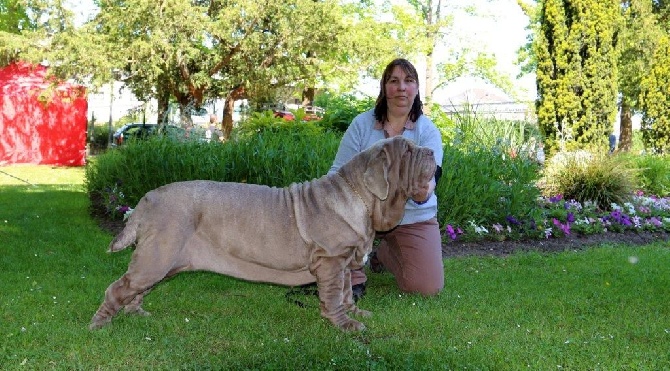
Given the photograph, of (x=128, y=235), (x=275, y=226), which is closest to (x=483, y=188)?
(x=275, y=226)

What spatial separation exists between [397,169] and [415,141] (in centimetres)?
151

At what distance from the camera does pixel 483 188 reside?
8.45 m

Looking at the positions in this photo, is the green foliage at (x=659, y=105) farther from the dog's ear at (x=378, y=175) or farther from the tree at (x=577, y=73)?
the dog's ear at (x=378, y=175)

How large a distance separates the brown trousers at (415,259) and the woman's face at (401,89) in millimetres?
1108

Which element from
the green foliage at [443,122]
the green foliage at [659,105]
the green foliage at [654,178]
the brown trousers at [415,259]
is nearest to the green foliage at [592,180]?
the green foliage at [443,122]

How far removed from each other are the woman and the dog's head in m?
1.28

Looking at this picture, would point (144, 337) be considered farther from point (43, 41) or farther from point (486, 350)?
point (43, 41)

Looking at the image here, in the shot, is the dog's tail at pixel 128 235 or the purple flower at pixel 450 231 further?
the purple flower at pixel 450 231

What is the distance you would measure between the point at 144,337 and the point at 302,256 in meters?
1.15

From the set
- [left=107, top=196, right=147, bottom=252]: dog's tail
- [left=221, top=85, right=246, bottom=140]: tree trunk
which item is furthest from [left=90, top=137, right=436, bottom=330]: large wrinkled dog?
[left=221, top=85, right=246, bottom=140]: tree trunk

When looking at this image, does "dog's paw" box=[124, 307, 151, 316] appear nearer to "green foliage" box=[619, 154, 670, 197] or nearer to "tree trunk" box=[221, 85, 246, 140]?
"green foliage" box=[619, 154, 670, 197]

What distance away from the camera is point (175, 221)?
3.97 metres

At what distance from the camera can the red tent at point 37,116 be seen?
20.8 metres

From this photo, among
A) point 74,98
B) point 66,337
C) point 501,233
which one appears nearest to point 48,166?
point 74,98
